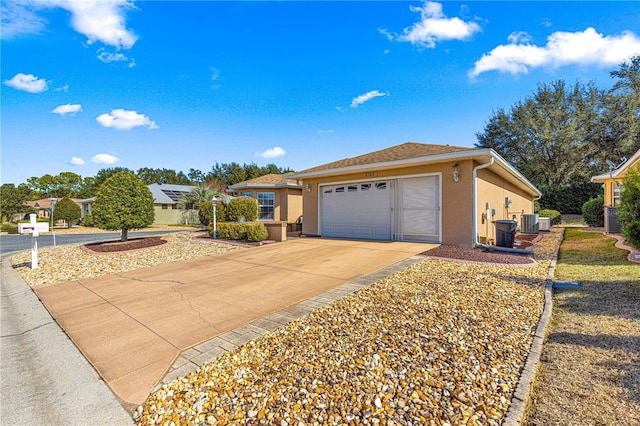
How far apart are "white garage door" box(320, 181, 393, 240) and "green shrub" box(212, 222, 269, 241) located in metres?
2.75

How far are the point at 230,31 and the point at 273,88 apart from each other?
3.87 m

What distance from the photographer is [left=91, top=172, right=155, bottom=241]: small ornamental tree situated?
10438 millimetres

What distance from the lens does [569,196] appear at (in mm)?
22969

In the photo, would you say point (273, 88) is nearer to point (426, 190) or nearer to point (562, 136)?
point (426, 190)

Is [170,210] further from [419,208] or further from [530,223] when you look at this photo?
[530,223]

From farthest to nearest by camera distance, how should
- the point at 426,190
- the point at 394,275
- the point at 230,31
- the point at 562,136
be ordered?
1. the point at 562,136
2. the point at 230,31
3. the point at 426,190
4. the point at 394,275

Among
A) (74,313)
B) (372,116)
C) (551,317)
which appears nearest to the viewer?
(551,317)

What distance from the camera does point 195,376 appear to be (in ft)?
8.04

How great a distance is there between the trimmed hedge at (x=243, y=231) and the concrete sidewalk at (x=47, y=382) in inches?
262

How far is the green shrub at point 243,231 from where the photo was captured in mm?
10461

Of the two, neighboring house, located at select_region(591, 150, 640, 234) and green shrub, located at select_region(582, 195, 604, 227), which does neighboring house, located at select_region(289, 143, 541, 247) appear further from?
green shrub, located at select_region(582, 195, 604, 227)

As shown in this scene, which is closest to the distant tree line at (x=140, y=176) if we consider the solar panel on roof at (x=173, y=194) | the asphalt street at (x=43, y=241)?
the solar panel on roof at (x=173, y=194)

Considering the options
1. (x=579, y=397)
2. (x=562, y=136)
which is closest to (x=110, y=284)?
(x=579, y=397)

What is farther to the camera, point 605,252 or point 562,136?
point 562,136
